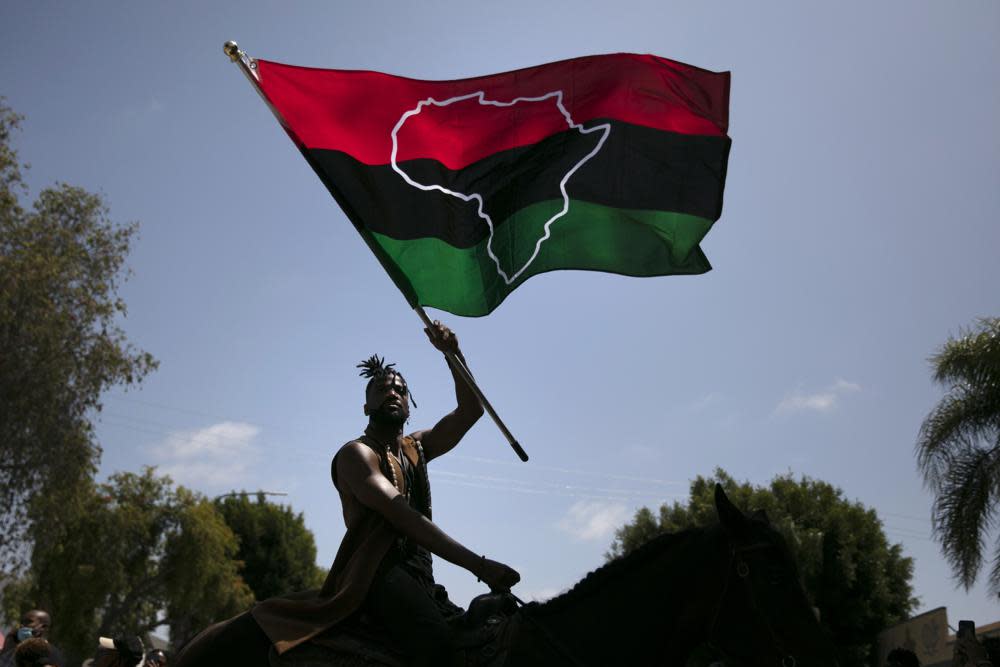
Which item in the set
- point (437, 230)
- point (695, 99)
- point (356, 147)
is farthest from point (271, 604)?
point (695, 99)

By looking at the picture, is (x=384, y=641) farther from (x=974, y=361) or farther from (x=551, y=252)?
(x=974, y=361)

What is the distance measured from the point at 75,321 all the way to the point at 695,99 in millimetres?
26115

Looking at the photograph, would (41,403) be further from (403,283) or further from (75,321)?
(403,283)

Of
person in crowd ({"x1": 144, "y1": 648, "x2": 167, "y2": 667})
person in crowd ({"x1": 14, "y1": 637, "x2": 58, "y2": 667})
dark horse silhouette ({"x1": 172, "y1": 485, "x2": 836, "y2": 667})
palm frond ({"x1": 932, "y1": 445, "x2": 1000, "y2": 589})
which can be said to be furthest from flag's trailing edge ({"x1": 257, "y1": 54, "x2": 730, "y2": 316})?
palm frond ({"x1": 932, "y1": 445, "x2": 1000, "y2": 589})

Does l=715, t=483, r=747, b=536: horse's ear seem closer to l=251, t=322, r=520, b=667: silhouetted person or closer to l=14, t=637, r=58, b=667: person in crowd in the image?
l=251, t=322, r=520, b=667: silhouetted person

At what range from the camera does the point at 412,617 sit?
15.1 feet

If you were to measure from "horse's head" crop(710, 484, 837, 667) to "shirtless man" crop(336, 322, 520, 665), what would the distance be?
1.04 m

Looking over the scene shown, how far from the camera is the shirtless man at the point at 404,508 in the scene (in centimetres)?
460

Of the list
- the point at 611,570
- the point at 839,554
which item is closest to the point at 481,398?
the point at 611,570

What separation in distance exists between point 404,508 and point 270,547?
64.1 m

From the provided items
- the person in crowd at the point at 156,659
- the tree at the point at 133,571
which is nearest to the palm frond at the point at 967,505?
the person in crowd at the point at 156,659

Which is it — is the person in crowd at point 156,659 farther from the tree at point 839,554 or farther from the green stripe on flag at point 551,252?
the tree at point 839,554

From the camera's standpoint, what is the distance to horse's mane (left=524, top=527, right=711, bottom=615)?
455cm

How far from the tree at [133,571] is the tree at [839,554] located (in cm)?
2045
